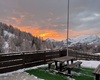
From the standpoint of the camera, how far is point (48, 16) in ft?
56.1

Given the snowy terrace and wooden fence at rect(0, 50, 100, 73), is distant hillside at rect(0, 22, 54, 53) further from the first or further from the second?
the snowy terrace

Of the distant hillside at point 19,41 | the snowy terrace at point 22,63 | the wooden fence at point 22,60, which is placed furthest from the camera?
the distant hillside at point 19,41

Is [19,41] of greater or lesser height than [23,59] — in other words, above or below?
above

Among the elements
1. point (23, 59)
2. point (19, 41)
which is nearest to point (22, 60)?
point (23, 59)

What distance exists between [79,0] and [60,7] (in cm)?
179

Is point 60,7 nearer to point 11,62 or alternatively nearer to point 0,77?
point 11,62

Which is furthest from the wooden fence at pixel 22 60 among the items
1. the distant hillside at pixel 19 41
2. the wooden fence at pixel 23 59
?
the distant hillside at pixel 19 41

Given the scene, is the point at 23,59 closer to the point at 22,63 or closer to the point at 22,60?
the point at 22,60

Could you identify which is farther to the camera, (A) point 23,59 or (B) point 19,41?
(B) point 19,41

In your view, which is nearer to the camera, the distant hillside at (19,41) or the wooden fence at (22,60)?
the wooden fence at (22,60)

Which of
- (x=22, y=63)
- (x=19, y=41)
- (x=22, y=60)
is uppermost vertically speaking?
(x=19, y=41)

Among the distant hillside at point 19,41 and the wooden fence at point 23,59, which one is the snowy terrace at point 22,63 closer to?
the wooden fence at point 23,59

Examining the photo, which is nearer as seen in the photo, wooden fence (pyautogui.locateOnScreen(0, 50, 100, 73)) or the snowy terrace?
the snowy terrace

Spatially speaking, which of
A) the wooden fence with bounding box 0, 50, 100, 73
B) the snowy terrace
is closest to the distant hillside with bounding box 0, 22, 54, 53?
the wooden fence with bounding box 0, 50, 100, 73
